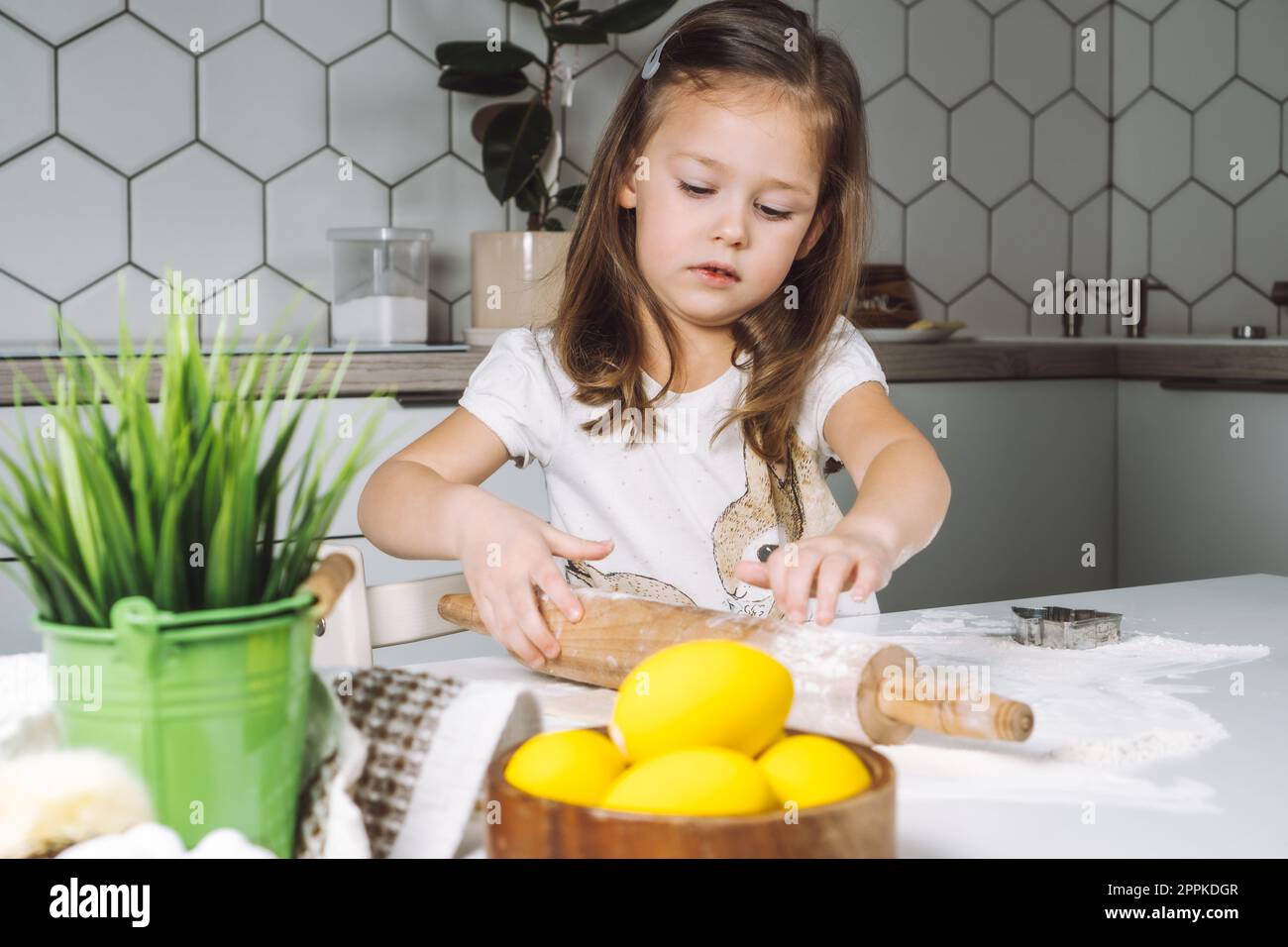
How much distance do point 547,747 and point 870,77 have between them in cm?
212

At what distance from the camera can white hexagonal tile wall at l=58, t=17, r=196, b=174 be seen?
5.92 ft

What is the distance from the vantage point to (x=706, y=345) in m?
1.39

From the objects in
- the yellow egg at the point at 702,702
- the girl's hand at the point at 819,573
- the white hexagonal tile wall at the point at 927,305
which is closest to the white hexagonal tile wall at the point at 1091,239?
the white hexagonal tile wall at the point at 927,305

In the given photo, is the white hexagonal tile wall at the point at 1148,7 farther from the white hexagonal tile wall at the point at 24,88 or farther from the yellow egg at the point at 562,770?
the yellow egg at the point at 562,770

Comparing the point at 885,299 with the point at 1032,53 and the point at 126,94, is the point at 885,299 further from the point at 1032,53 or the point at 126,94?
the point at 126,94

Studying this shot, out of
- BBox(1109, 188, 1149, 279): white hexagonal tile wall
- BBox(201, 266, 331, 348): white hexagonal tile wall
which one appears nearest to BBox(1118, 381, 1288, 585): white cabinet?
BBox(1109, 188, 1149, 279): white hexagonal tile wall

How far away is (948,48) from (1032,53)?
0.68 feet

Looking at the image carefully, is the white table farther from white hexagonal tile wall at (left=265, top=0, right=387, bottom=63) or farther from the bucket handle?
white hexagonal tile wall at (left=265, top=0, right=387, bottom=63)

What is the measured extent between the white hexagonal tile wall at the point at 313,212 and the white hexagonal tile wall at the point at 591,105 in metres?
0.33

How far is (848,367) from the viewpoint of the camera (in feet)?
4.32

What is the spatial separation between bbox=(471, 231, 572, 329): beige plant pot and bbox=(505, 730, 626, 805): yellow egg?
1380 millimetres

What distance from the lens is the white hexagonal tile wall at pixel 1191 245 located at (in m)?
2.59

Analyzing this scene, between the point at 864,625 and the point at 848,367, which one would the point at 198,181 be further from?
the point at 864,625


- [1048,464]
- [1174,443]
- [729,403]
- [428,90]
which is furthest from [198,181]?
[1174,443]
